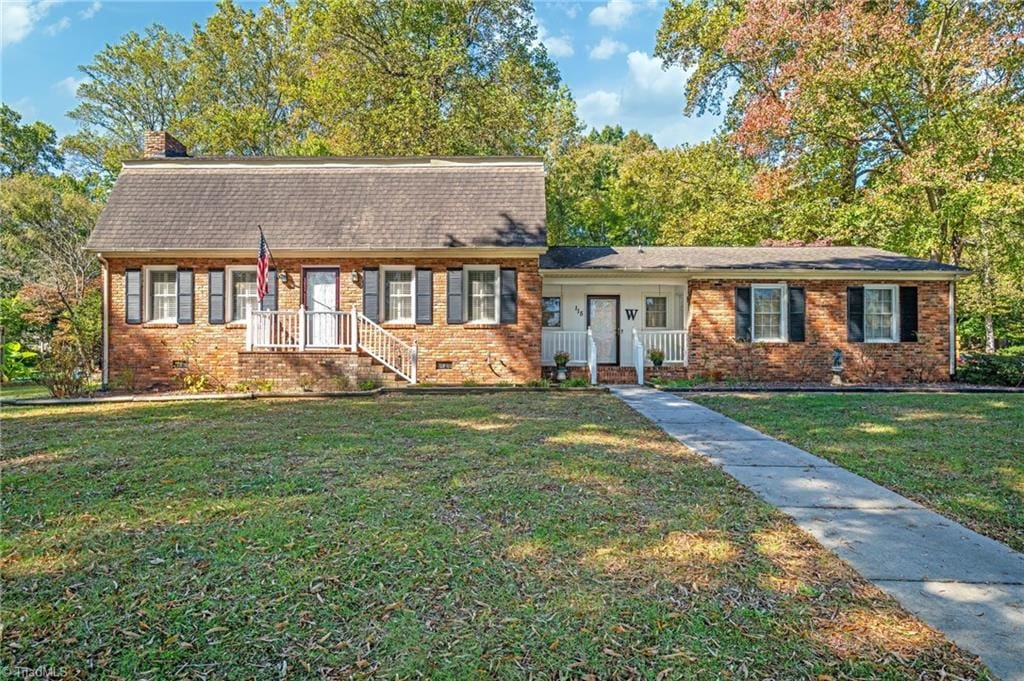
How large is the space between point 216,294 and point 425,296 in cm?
512

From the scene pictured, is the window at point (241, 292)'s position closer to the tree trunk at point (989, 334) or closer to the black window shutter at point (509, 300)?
the black window shutter at point (509, 300)

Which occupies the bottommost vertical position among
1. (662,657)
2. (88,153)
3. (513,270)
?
(662,657)

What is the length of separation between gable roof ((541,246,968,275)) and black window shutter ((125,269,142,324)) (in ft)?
32.9

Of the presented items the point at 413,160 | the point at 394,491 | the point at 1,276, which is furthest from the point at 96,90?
the point at 394,491

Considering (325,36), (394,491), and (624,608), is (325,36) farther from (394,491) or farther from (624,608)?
(624,608)

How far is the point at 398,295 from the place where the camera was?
13734 mm

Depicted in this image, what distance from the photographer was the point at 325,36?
72.7 ft

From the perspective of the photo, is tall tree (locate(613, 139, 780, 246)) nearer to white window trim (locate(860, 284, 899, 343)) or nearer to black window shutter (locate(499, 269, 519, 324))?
white window trim (locate(860, 284, 899, 343))

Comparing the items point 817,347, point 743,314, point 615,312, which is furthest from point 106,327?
point 817,347

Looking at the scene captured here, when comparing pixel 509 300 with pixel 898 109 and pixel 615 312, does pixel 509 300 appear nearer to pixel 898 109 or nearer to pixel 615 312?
pixel 615 312

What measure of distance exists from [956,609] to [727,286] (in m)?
12.3

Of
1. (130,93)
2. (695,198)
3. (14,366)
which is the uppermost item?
(130,93)

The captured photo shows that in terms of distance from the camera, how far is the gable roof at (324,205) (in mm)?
13305

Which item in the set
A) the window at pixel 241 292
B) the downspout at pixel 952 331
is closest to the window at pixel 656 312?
the downspout at pixel 952 331
